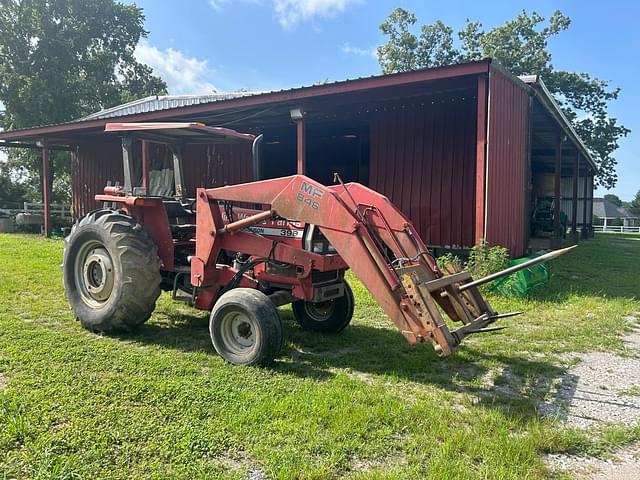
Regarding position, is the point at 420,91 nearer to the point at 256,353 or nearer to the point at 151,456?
the point at 256,353

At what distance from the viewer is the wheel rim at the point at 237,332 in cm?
434

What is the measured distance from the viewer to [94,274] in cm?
536

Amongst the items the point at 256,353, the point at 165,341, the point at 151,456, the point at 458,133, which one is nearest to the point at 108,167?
the point at 458,133

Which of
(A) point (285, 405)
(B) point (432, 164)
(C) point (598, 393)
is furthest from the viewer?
(B) point (432, 164)

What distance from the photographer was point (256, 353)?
415 cm

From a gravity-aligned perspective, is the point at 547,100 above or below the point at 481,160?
above

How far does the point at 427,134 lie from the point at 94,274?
7.80 metres

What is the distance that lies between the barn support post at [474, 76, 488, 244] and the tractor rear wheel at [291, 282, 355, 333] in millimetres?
3669

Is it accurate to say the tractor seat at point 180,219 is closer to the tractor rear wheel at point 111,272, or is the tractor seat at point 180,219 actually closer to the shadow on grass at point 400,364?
the tractor rear wheel at point 111,272

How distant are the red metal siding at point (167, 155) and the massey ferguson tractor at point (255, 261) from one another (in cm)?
779

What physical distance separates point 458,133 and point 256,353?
798 cm

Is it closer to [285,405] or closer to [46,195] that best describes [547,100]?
[285,405]

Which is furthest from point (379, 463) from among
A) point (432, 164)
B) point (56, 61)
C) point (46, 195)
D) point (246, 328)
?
point (56, 61)

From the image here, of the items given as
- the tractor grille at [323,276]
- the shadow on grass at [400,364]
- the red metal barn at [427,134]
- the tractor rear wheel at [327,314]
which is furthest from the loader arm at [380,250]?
the red metal barn at [427,134]
